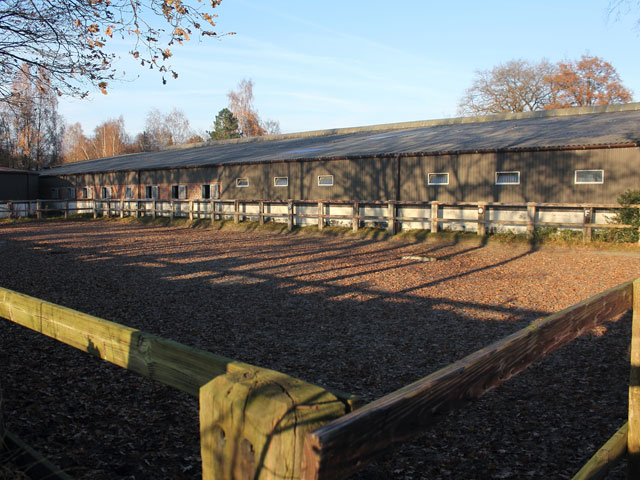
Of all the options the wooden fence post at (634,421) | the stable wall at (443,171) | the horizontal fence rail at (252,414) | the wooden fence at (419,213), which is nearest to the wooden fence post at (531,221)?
the wooden fence at (419,213)

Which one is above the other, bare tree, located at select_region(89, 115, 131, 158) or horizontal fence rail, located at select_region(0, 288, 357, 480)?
bare tree, located at select_region(89, 115, 131, 158)

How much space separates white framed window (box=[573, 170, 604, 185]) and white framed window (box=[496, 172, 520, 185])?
2.05 m

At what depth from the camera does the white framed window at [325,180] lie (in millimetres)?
24234

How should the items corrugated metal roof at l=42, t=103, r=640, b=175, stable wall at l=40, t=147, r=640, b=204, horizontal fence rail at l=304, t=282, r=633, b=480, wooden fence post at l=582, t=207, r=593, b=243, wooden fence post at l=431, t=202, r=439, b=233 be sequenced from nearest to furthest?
horizontal fence rail at l=304, t=282, r=633, b=480
wooden fence post at l=582, t=207, r=593, b=243
stable wall at l=40, t=147, r=640, b=204
wooden fence post at l=431, t=202, r=439, b=233
corrugated metal roof at l=42, t=103, r=640, b=175

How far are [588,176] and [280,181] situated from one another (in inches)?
579

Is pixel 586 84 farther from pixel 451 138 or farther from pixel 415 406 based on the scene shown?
pixel 415 406

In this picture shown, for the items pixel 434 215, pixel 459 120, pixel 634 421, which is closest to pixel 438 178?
pixel 434 215

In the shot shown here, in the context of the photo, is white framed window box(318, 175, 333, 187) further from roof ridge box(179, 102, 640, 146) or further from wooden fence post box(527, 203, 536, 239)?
wooden fence post box(527, 203, 536, 239)

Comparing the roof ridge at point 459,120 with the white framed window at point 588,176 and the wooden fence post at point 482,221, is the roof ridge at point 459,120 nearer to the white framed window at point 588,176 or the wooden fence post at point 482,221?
the white framed window at point 588,176

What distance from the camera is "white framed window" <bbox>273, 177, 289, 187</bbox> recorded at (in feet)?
85.4

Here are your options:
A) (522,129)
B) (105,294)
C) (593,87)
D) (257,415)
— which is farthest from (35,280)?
(593,87)

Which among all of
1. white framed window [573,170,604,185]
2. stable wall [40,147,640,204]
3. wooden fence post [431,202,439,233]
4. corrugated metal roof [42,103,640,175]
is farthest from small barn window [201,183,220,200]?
white framed window [573,170,604,185]

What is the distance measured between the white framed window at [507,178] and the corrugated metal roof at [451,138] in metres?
1.05

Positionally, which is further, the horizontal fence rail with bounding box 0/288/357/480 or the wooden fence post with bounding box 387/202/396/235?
the wooden fence post with bounding box 387/202/396/235
